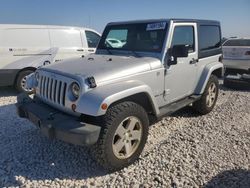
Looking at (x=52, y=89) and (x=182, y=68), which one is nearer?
(x=52, y=89)

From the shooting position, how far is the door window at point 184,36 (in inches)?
182

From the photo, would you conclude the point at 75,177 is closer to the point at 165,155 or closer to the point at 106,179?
the point at 106,179

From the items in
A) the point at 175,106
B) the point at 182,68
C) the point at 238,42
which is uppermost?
the point at 182,68

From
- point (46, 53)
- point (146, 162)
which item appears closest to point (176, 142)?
point (146, 162)

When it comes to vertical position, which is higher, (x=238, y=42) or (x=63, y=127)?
(x=63, y=127)

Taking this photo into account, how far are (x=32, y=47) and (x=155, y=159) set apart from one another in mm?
5335

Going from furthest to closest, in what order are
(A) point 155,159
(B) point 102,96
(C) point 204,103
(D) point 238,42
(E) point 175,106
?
(D) point 238,42 < (C) point 204,103 < (E) point 175,106 < (A) point 155,159 < (B) point 102,96

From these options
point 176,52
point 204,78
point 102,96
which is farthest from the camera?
point 204,78

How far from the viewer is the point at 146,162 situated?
12.5ft

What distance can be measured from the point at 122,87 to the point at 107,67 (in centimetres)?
48

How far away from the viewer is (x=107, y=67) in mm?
3789

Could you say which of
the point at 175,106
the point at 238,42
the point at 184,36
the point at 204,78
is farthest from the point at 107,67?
the point at 238,42

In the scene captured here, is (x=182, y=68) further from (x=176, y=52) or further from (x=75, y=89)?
(x=75, y=89)

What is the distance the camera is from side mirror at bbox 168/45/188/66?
425 centimetres
